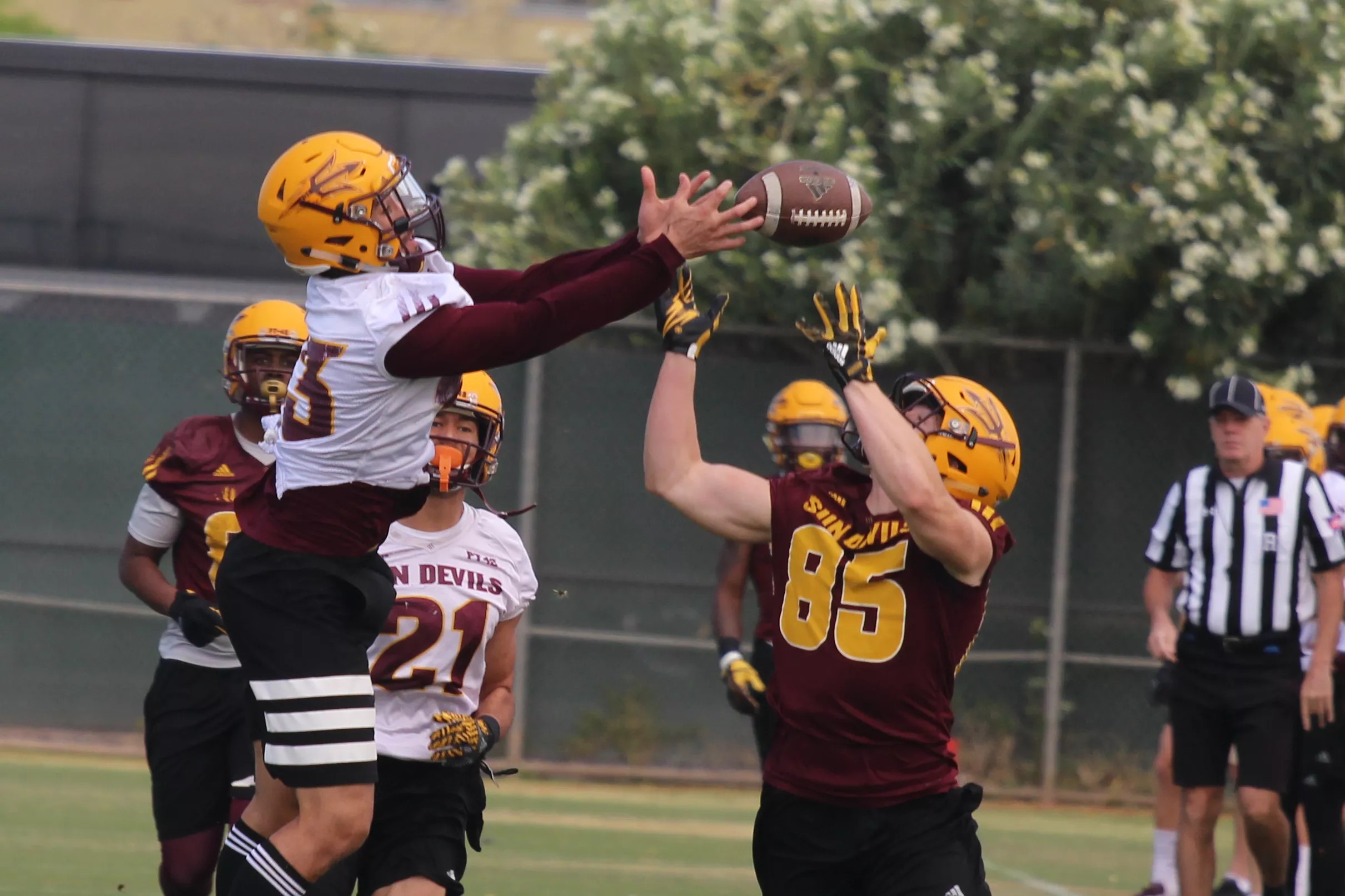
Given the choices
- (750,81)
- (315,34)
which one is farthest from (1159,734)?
(315,34)

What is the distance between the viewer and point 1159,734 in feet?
35.6

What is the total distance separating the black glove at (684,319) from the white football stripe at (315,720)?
1121mm

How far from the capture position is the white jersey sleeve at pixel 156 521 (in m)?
6.00

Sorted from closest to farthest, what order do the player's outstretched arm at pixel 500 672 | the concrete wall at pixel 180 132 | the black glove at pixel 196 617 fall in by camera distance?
the player's outstretched arm at pixel 500 672, the black glove at pixel 196 617, the concrete wall at pixel 180 132

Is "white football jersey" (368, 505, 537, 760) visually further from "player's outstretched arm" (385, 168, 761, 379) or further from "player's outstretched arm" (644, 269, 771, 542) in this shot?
"player's outstretched arm" (385, 168, 761, 379)

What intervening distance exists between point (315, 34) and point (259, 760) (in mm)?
15610

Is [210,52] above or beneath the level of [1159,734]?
above

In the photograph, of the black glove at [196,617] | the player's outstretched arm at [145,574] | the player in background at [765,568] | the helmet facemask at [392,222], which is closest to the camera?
the helmet facemask at [392,222]

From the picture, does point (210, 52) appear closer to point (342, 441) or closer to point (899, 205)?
point (899, 205)

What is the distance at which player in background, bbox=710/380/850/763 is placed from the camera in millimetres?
7410

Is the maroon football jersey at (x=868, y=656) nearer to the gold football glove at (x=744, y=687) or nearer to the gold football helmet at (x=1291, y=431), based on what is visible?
the gold football glove at (x=744, y=687)

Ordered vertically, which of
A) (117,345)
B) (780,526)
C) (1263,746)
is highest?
(117,345)

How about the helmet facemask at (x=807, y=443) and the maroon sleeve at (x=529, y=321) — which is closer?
the maroon sleeve at (x=529, y=321)

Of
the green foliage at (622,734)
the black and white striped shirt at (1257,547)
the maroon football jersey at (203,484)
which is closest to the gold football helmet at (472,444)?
the maroon football jersey at (203,484)
